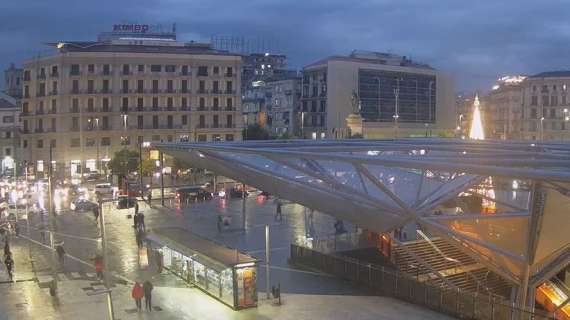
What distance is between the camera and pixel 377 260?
27812mm

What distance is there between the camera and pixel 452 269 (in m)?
27.1

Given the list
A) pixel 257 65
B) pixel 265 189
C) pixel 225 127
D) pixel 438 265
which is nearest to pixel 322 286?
pixel 265 189

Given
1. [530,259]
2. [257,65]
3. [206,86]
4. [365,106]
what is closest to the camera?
→ [530,259]

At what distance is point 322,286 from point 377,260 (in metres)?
4.54

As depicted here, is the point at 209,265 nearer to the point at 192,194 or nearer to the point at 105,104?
the point at 192,194

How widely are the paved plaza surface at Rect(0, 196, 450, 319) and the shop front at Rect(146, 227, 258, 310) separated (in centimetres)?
39

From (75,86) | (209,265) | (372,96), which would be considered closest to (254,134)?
(75,86)

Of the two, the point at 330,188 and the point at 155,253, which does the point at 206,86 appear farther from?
the point at 330,188

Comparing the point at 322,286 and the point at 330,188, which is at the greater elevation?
the point at 330,188

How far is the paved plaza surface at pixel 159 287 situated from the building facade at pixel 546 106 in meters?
73.7

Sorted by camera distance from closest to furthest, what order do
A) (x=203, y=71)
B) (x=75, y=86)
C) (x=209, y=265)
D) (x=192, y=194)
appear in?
(x=209, y=265) < (x=192, y=194) < (x=75, y=86) < (x=203, y=71)

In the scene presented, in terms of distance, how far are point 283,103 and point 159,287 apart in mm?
79816

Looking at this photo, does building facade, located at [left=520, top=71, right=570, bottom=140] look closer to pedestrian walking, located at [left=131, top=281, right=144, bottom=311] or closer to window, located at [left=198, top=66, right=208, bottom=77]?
window, located at [left=198, top=66, right=208, bottom=77]

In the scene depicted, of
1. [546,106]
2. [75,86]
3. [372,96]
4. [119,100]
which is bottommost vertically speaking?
[546,106]
